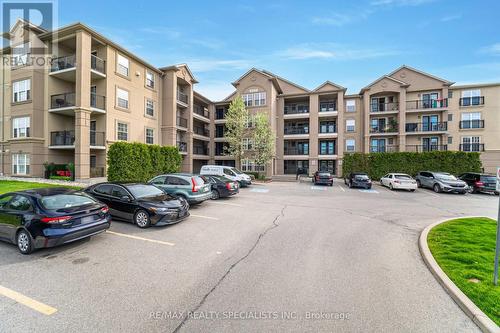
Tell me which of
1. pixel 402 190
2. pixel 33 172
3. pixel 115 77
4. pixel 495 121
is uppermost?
pixel 115 77

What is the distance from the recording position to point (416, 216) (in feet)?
32.4

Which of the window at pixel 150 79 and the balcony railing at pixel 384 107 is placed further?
the balcony railing at pixel 384 107

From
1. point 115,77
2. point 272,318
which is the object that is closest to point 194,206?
point 272,318

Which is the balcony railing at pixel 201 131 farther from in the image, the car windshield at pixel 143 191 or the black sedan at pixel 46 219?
the black sedan at pixel 46 219

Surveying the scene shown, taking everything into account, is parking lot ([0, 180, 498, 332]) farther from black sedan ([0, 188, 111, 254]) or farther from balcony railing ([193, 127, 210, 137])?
balcony railing ([193, 127, 210, 137])

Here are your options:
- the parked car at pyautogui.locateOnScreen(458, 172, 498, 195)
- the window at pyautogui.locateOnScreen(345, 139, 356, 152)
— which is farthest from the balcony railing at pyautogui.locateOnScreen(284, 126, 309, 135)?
the parked car at pyautogui.locateOnScreen(458, 172, 498, 195)

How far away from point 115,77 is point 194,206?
55.6 feet

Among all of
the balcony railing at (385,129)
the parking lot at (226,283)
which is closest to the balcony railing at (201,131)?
the balcony railing at (385,129)

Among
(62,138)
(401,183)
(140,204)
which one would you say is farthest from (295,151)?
(140,204)

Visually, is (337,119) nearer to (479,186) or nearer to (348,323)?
(479,186)

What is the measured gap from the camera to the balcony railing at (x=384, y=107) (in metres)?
30.3

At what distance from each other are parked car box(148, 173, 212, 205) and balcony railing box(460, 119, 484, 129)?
36940 millimetres

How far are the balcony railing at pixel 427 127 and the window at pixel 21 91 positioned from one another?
43.1 metres

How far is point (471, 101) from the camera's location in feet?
96.8
